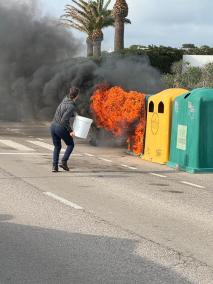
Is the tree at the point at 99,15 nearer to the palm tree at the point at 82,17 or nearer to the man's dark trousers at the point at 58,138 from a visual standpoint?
the palm tree at the point at 82,17

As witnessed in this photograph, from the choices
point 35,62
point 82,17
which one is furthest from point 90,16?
point 35,62

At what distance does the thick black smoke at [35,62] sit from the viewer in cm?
1933

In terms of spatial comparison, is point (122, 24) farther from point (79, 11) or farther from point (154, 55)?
point (79, 11)

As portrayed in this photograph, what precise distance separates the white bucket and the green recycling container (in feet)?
7.23

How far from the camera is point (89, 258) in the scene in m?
5.76

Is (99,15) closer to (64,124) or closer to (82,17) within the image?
(82,17)

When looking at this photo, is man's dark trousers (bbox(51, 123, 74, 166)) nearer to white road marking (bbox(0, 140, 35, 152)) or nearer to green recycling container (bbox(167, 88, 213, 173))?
green recycling container (bbox(167, 88, 213, 173))

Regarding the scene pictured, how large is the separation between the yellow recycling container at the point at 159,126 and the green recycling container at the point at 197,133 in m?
0.72

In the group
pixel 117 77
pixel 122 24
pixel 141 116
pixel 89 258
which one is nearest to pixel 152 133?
pixel 141 116

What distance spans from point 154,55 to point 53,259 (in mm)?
39421

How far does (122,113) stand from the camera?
1521 centimetres

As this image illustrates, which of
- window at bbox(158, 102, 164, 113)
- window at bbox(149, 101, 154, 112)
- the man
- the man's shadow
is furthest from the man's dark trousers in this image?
the man's shadow

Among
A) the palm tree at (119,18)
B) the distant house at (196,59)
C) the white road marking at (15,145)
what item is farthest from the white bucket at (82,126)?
the distant house at (196,59)

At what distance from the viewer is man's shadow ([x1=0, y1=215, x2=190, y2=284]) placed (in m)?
5.13
